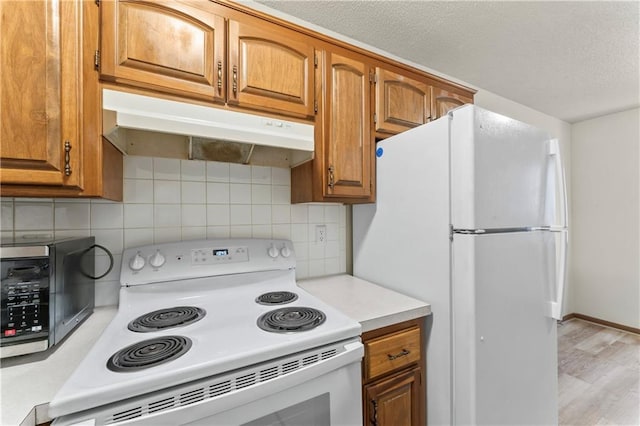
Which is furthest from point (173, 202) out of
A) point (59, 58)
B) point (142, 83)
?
point (59, 58)

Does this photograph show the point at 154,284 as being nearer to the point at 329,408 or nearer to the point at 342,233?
the point at 329,408

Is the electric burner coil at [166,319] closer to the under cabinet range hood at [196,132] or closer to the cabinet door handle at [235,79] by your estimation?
the under cabinet range hood at [196,132]

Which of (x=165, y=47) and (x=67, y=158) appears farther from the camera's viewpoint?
(x=165, y=47)

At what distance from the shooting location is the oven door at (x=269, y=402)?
0.67 metres

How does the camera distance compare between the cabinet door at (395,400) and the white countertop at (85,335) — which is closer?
the white countertop at (85,335)

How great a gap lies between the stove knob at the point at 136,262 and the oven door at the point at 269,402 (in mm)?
685

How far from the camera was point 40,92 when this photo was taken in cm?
87

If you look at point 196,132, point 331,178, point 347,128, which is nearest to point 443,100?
point 347,128

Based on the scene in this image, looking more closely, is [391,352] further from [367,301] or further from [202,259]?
[202,259]

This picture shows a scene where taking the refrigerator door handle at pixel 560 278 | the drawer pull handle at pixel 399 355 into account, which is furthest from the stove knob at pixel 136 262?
the refrigerator door handle at pixel 560 278

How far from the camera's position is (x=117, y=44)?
39.1 inches

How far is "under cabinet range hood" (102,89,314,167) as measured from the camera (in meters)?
0.94

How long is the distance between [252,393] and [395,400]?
0.74 m

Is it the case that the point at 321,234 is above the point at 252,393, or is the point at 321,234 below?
above
